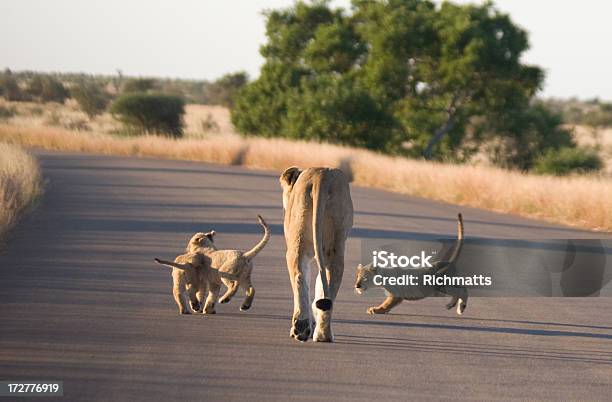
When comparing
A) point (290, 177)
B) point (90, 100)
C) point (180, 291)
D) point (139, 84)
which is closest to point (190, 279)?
point (180, 291)

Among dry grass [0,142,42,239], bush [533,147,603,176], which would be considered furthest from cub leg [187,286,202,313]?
bush [533,147,603,176]

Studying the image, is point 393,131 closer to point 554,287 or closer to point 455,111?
point 455,111

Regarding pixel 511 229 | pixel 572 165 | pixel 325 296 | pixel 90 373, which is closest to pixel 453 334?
pixel 325 296

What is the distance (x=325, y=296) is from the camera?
26.6 feet

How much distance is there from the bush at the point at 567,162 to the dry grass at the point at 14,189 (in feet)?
77.1

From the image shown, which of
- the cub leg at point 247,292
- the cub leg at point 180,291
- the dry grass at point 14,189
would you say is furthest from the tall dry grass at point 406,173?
the cub leg at point 180,291

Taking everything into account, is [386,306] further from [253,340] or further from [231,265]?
[253,340]

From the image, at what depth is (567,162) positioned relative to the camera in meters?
43.1

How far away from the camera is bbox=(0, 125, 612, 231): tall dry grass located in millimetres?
22438

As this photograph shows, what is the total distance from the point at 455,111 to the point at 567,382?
3916cm

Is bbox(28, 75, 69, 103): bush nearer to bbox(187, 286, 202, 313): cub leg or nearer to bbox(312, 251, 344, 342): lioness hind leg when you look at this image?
bbox(187, 286, 202, 313): cub leg

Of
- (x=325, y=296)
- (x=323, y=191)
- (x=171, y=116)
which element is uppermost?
(x=323, y=191)

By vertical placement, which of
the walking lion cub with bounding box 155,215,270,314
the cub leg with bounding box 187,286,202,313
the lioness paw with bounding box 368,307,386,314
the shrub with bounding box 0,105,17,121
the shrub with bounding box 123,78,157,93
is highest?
the walking lion cub with bounding box 155,215,270,314

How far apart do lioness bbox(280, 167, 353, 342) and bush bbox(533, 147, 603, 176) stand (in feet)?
113
